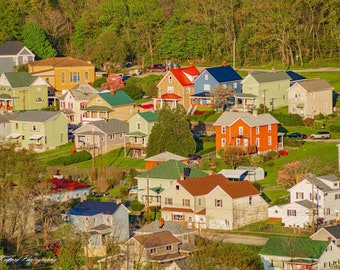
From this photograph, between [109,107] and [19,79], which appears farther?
[19,79]

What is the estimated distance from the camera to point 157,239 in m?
61.6

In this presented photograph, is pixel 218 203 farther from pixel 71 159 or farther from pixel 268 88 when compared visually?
pixel 268 88

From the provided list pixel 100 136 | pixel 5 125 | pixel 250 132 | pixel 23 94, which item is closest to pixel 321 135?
pixel 250 132

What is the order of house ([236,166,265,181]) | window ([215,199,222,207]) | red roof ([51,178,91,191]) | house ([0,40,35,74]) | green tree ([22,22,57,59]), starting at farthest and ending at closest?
green tree ([22,22,57,59]) → house ([0,40,35,74]) → red roof ([51,178,91,191]) → house ([236,166,265,181]) → window ([215,199,222,207])

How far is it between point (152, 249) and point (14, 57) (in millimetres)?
49750

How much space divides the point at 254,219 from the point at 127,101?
2691 centimetres

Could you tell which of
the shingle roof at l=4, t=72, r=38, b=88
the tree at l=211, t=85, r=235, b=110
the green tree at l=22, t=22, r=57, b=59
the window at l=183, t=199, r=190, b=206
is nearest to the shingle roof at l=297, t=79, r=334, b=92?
the tree at l=211, t=85, r=235, b=110

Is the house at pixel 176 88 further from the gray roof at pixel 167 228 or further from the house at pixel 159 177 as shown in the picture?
the gray roof at pixel 167 228

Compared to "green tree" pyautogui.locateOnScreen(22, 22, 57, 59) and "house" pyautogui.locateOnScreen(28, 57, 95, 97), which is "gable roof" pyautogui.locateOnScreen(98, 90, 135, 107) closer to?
"house" pyautogui.locateOnScreen(28, 57, 95, 97)

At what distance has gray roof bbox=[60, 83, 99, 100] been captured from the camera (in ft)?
316

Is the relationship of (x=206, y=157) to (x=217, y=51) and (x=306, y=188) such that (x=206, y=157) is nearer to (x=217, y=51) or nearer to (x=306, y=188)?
(x=306, y=188)

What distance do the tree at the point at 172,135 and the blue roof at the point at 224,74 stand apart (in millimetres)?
12793

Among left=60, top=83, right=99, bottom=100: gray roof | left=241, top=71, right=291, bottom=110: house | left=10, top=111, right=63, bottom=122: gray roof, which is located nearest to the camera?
left=241, top=71, right=291, bottom=110: house

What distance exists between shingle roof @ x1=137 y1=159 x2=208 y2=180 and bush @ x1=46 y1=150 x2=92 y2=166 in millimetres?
8460
